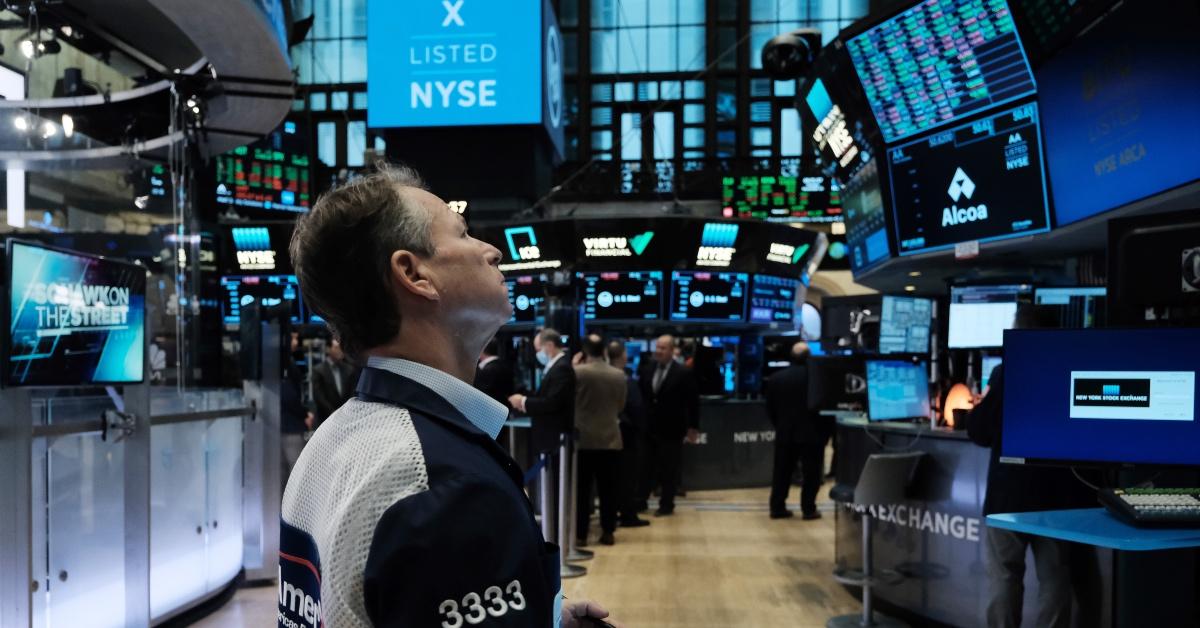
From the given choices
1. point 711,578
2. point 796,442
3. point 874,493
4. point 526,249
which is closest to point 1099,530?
point 874,493

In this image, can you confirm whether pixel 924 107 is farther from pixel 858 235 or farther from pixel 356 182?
pixel 356 182

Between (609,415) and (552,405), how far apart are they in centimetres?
115

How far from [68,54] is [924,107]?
6822 mm

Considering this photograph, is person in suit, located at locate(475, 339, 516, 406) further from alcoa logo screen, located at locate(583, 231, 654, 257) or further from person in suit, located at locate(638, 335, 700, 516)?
alcoa logo screen, located at locate(583, 231, 654, 257)

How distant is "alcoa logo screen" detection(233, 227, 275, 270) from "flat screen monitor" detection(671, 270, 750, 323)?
521cm

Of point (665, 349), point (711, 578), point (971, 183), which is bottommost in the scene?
point (711, 578)

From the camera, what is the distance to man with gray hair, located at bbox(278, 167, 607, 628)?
2.80 feet

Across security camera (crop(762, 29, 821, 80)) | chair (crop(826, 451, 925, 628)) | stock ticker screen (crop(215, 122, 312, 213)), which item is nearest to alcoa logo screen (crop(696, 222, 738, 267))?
security camera (crop(762, 29, 821, 80))

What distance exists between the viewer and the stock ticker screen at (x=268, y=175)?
16.6 metres

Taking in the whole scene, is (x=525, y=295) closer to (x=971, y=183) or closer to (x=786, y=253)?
(x=786, y=253)

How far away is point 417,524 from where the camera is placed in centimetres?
86

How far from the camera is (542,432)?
6590 mm

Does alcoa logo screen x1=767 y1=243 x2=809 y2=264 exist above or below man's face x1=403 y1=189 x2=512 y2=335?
above

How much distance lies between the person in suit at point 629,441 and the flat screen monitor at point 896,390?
316 centimetres
